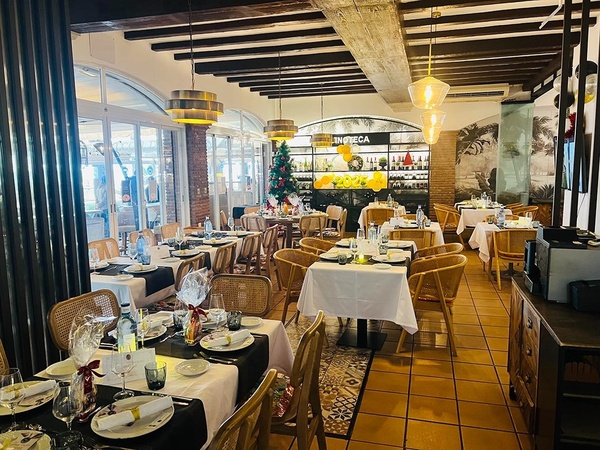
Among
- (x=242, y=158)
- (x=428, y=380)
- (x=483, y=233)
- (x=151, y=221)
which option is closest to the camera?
(x=428, y=380)

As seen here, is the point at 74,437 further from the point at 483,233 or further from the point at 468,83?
the point at 468,83

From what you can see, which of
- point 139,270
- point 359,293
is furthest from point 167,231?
point 359,293

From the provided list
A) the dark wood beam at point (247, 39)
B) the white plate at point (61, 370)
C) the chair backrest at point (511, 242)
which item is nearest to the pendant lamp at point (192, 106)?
the dark wood beam at point (247, 39)

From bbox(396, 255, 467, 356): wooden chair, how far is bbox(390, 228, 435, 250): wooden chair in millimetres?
1915

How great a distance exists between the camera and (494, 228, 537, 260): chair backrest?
6.19 meters

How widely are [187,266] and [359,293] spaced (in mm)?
1715

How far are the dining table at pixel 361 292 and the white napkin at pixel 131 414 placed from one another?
2.53 m

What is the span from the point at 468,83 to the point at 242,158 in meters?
5.56

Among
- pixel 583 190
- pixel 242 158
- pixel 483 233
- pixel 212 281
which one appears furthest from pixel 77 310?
pixel 242 158

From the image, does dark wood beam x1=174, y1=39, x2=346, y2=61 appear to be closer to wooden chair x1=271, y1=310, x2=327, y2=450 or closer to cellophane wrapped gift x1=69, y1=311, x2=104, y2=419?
wooden chair x1=271, y1=310, x2=327, y2=450

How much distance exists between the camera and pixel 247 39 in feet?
21.3

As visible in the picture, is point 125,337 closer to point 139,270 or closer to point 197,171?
point 139,270

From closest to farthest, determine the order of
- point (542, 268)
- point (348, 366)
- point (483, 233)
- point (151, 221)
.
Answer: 1. point (542, 268)
2. point (348, 366)
3. point (483, 233)
4. point (151, 221)

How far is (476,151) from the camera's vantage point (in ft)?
38.0
